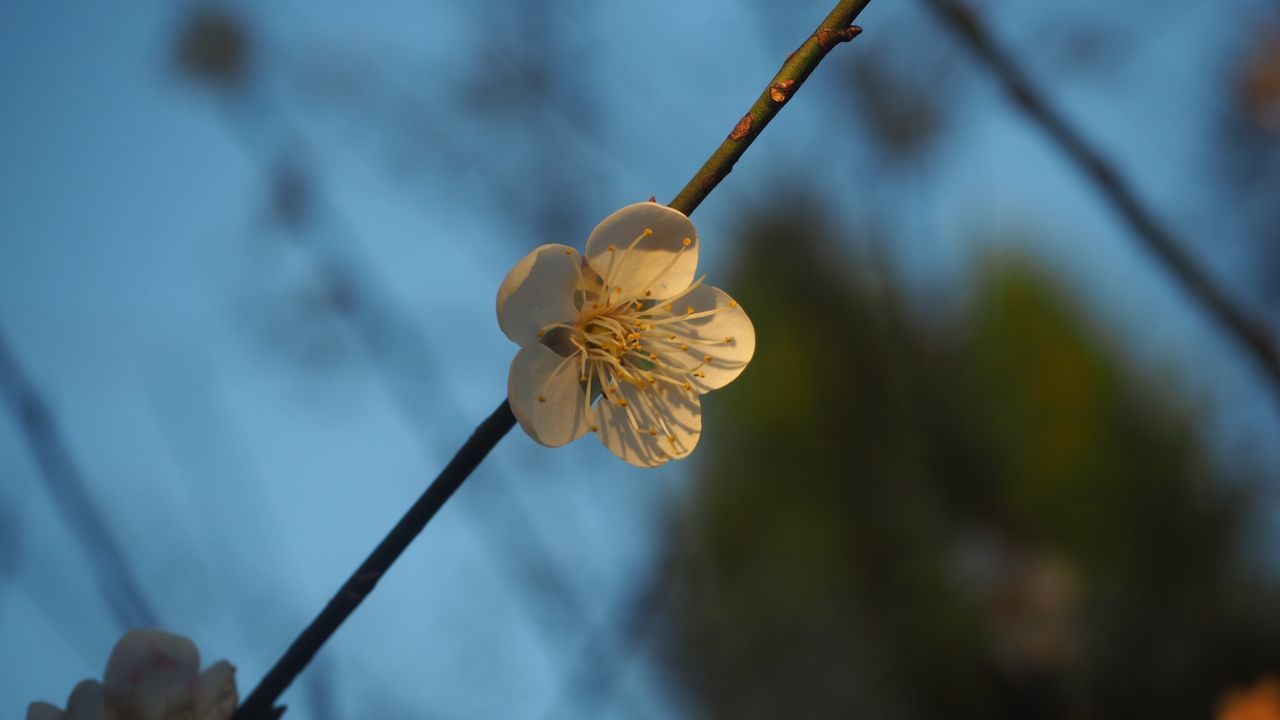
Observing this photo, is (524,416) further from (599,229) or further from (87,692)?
(87,692)

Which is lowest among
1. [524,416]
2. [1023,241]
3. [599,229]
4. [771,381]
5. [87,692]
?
[87,692]

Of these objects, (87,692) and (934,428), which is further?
(934,428)

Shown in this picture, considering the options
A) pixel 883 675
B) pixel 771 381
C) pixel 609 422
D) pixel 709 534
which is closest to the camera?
pixel 609 422

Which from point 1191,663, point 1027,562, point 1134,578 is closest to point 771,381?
point 1134,578

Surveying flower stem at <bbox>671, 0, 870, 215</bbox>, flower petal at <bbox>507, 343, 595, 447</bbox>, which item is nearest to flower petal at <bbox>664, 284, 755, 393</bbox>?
flower petal at <bbox>507, 343, 595, 447</bbox>

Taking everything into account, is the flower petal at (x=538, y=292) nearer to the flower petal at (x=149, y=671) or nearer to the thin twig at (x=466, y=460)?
the thin twig at (x=466, y=460)

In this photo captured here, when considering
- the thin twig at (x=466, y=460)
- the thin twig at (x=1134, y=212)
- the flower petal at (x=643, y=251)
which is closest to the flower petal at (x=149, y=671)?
the thin twig at (x=466, y=460)

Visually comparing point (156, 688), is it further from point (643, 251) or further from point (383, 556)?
point (643, 251)
